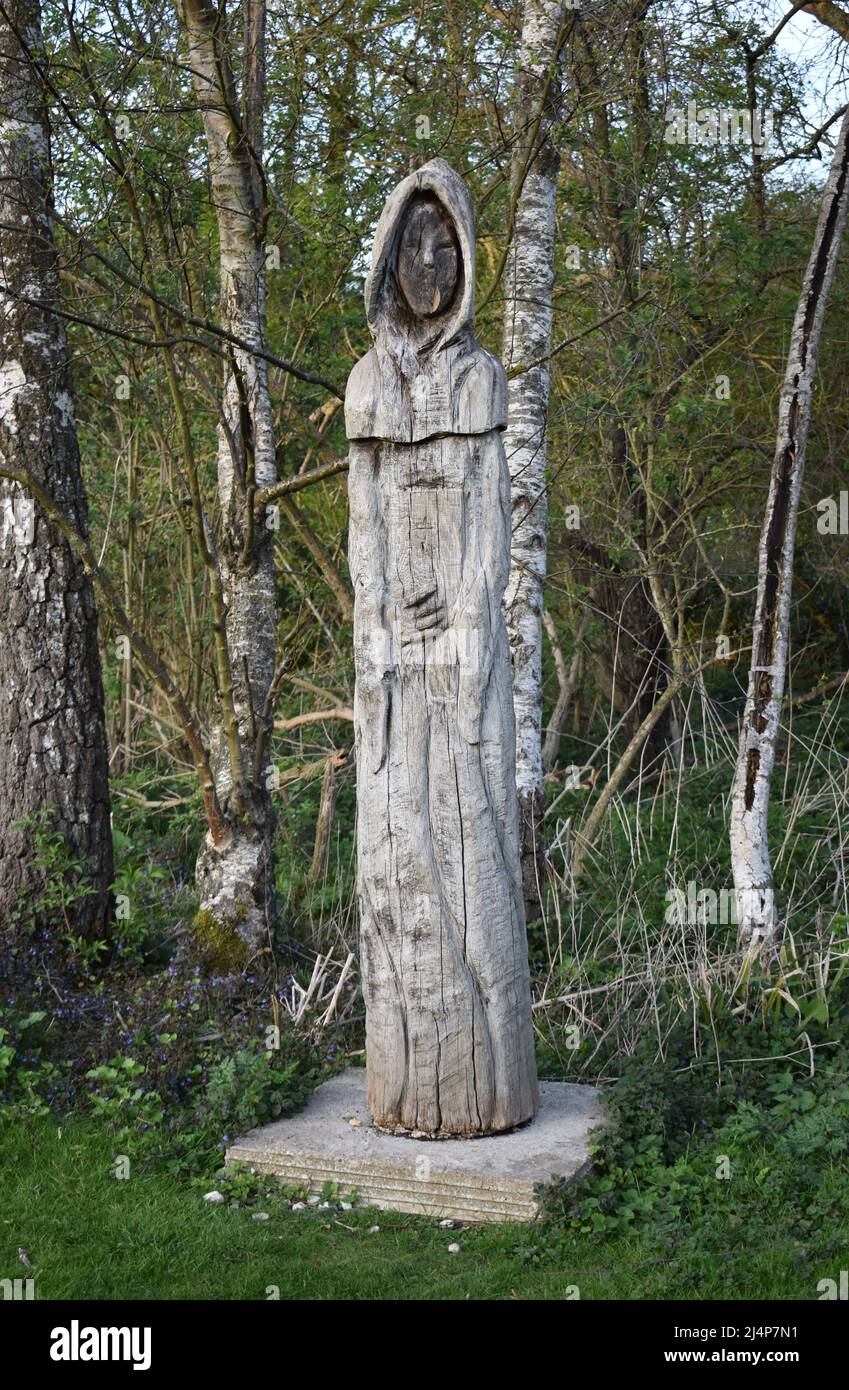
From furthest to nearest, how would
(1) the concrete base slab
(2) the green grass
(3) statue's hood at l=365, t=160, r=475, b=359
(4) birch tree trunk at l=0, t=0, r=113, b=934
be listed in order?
1. (4) birch tree trunk at l=0, t=0, r=113, b=934
2. (3) statue's hood at l=365, t=160, r=475, b=359
3. (1) the concrete base slab
4. (2) the green grass

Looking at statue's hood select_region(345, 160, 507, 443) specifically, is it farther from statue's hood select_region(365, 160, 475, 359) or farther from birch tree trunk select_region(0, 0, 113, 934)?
birch tree trunk select_region(0, 0, 113, 934)

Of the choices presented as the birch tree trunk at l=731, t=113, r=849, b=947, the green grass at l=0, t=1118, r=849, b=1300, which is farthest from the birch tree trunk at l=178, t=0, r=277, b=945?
the birch tree trunk at l=731, t=113, r=849, b=947

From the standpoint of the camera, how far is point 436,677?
187 inches

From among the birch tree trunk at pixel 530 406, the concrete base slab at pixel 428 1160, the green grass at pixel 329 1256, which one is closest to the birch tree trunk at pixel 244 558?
the birch tree trunk at pixel 530 406

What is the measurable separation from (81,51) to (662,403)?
5.01 meters

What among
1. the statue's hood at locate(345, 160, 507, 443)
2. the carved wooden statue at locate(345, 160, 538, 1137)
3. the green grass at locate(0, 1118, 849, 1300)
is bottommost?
the green grass at locate(0, 1118, 849, 1300)

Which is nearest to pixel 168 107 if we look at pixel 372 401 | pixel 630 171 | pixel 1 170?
pixel 1 170

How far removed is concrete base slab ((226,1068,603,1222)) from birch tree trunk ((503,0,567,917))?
2154 mm

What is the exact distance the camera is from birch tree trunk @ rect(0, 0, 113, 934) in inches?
254

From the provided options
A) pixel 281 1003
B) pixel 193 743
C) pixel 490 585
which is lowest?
pixel 281 1003

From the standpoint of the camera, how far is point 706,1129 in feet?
16.6

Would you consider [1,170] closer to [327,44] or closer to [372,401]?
[327,44]

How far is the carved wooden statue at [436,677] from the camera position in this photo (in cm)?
471

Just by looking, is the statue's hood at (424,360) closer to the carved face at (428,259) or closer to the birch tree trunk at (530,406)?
the carved face at (428,259)
